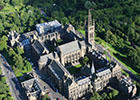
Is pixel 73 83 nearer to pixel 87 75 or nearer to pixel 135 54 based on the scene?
pixel 87 75

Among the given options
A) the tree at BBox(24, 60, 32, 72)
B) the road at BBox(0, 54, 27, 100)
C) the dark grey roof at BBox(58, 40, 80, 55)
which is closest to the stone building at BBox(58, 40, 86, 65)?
the dark grey roof at BBox(58, 40, 80, 55)

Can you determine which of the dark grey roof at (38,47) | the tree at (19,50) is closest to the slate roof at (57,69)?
the dark grey roof at (38,47)

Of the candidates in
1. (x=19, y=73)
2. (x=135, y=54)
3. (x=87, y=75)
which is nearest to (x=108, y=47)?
(x=135, y=54)

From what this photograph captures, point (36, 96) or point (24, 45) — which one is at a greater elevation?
point (24, 45)

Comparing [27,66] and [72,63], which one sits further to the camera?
[72,63]

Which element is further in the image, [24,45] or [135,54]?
[24,45]

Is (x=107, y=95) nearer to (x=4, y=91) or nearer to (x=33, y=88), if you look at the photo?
(x=33, y=88)

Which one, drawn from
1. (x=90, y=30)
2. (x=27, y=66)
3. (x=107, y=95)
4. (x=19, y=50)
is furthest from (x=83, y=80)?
(x=19, y=50)
